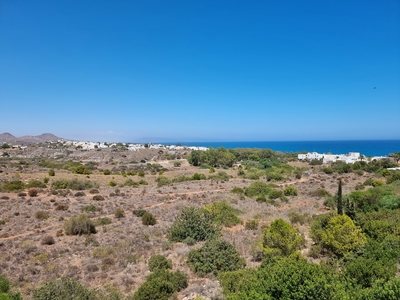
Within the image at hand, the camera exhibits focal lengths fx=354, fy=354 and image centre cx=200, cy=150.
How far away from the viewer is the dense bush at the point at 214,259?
51.5 ft

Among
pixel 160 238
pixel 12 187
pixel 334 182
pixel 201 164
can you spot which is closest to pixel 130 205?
pixel 160 238

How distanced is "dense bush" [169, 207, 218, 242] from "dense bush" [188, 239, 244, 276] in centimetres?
375

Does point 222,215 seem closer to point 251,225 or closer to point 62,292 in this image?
point 251,225

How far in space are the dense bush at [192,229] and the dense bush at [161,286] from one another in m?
5.85

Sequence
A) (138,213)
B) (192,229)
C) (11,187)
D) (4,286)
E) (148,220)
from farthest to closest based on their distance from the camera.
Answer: (11,187) < (138,213) < (148,220) < (192,229) < (4,286)

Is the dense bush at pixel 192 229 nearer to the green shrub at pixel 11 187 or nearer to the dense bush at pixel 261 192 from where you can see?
the dense bush at pixel 261 192

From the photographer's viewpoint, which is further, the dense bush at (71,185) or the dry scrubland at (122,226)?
the dense bush at (71,185)

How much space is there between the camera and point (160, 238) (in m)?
21.4

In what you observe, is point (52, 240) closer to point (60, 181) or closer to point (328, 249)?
point (328, 249)

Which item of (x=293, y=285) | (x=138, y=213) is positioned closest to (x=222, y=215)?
(x=138, y=213)

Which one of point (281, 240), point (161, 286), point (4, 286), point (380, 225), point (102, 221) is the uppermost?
point (380, 225)

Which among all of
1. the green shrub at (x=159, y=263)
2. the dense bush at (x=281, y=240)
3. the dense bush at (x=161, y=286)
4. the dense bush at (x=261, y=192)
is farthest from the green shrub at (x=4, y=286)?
the dense bush at (x=261, y=192)

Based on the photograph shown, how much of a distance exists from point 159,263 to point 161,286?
2943 millimetres

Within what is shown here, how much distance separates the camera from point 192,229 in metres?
21.2
